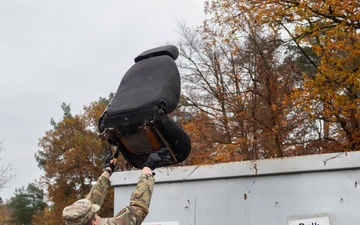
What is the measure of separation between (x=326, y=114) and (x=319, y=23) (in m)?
2.14

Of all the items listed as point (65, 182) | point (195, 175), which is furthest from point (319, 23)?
point (65, 182)

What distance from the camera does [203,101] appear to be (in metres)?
18.2

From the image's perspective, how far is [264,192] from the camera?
139 inches

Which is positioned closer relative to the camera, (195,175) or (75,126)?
(195,175)

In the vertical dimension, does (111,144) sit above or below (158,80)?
below

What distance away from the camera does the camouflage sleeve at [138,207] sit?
2654 millimetres

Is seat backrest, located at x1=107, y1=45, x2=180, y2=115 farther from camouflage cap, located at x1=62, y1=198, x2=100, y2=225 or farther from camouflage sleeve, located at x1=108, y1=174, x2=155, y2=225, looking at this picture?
camouflage cap, located at x1=62, y1=198, x2=100, y2=225

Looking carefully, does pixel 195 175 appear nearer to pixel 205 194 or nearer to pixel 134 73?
pixel 205 194

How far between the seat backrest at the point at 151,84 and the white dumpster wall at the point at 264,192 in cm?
91

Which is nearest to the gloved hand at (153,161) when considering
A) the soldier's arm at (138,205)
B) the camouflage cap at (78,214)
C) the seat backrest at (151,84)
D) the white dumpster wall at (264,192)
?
the soldier's arm at (138,205)

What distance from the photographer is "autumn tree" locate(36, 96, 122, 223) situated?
25.8 m

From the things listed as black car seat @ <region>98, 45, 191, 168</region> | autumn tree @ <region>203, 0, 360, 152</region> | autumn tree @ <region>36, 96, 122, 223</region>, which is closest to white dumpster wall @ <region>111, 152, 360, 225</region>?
black car seat @ <region>98, 45, 191, 168</region>

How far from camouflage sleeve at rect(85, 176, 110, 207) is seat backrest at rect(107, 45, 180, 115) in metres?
0.55

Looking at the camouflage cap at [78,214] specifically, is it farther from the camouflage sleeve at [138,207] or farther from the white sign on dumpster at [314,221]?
the white sign on dumpster at [314,221]
